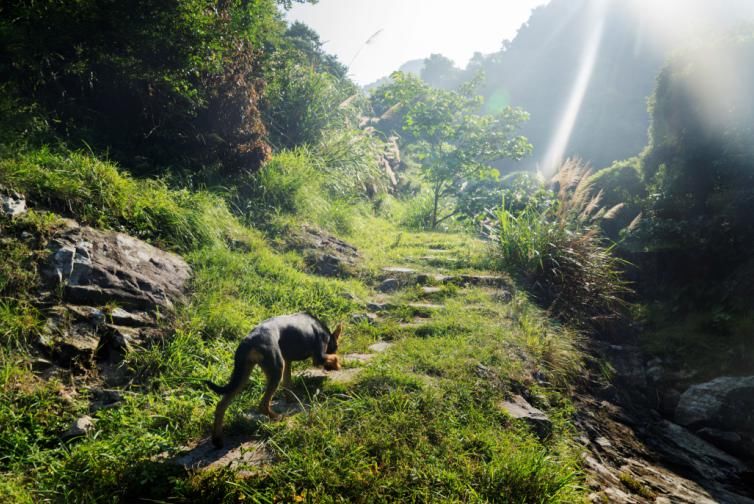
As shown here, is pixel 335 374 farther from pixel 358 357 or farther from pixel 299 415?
pixel 299 415

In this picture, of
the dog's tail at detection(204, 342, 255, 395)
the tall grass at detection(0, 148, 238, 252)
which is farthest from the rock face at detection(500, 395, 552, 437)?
the tall grass at detection(0, 148, 238, 252)

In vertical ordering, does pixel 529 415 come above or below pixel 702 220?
below

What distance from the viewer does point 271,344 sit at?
104 inches

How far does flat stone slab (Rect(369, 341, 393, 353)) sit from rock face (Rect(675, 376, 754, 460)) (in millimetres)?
3118

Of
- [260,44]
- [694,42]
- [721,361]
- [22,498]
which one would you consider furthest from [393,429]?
[694,42]

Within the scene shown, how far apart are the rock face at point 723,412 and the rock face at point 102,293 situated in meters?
5.35

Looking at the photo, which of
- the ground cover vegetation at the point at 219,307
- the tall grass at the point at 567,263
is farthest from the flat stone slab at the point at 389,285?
the tall grass at the point at 567,263

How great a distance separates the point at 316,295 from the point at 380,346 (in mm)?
1260

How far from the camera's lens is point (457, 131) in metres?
10.3

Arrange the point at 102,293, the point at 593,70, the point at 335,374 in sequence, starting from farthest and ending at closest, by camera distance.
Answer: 1. the point at 593,70
2. the point at 102,293
3. the point at 335,374

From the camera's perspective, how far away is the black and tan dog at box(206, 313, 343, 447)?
95.3 inches

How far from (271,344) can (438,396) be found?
4.30 ft

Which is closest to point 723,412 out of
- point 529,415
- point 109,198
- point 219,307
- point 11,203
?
point 529,415

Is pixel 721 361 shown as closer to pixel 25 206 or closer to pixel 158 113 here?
pixel 25 206
